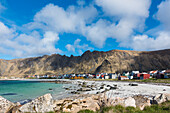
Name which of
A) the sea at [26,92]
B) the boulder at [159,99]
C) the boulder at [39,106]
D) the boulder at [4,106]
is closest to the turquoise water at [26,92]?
the sea at [26,92]

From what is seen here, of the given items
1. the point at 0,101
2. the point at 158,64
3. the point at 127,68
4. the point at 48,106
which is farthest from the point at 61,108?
the point at 158,64

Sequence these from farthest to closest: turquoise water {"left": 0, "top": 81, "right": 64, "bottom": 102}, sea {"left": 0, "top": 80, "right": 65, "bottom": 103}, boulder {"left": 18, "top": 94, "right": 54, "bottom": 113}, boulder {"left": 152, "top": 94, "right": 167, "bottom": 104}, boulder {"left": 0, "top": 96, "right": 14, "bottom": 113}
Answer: turquoise water {"left": 0, "top": 81, "right": 64, "bottom": 102}, sea {"left": 0, "top": 80, "right": 65, "bottom": 103}, boulder {"left": 152, "top": 94, "right": 167, "bottom": 104}, boulder {"left": 0, "top": 96, "right": 14, "bottom": 113}, boulder {"left": 18, "top": 94, "right": 54, "bottom": 113}

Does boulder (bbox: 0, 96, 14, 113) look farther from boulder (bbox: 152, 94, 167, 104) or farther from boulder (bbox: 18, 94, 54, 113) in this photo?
boulder (bbox: 152, 94, 167, 104)

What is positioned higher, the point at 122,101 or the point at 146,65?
the point at 146,65

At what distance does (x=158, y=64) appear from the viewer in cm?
17725

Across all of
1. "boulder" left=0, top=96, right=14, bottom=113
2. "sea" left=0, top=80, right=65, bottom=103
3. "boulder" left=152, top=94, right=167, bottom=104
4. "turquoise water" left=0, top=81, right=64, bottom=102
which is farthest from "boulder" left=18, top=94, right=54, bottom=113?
"turquoise water" left=0, top=81, right=64, bottom=102

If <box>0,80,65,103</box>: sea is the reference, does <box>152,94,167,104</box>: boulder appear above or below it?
above

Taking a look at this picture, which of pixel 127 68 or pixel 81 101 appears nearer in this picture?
pixel 81 101

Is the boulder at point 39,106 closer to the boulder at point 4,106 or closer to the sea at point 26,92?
the boulder at point 4,106

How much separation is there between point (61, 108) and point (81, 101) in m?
2.34

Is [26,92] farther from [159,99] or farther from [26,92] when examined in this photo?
[159,99]

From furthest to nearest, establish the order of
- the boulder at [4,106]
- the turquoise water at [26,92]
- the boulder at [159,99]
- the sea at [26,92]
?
the turquoise water at [26,92], the sea at [26,92], the boulder at [159,99], the boulder at [4,106]

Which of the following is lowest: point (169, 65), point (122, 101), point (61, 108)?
point (61, 108)

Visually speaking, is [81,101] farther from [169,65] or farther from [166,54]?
[166,54]
